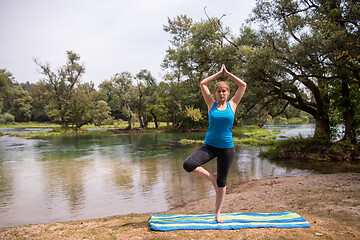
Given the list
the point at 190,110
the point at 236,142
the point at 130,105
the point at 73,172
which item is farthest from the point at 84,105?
the point at 73,172

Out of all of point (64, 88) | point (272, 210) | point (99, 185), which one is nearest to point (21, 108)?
point (64, 88)

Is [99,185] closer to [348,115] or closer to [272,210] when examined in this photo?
[272,210]

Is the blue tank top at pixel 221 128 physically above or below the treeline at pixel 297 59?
below

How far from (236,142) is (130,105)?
30668mm

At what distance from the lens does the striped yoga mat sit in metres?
4.19

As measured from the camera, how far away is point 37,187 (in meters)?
10.9

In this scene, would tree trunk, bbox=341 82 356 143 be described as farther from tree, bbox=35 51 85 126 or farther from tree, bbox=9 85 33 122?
tree, bbox=9 85 33 122

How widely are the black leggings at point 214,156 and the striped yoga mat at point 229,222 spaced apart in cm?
66

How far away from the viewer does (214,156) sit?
422 centimetres

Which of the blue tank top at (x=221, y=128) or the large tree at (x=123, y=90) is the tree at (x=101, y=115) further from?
the blue tank top at (x=221, y=128)

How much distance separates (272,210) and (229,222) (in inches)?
75.3

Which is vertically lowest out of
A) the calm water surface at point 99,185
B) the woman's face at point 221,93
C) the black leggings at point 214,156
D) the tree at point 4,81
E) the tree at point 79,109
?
the calm water surface at point 99,185

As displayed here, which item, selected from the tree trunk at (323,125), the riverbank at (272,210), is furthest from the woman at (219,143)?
the tree trunk at (323,125)

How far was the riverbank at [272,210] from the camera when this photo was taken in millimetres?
3967
